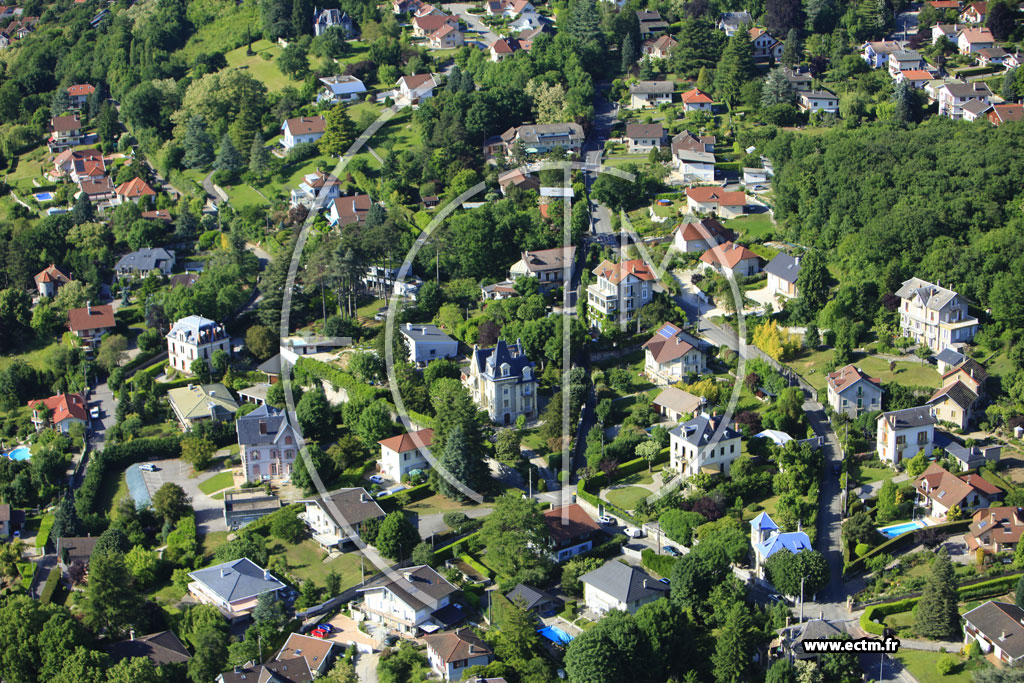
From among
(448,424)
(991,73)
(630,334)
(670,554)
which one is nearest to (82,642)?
(448,424)

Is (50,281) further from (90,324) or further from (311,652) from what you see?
(311,652)

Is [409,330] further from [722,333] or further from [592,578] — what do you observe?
[592,578]

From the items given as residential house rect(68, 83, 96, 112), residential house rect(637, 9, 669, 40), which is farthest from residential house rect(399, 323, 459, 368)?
residential house rect(68, 83, 96, 112)

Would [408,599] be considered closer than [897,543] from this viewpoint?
Yes

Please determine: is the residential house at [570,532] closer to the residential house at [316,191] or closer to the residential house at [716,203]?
the residential house at [716,203]

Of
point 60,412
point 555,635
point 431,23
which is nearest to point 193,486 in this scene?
point 60,412
